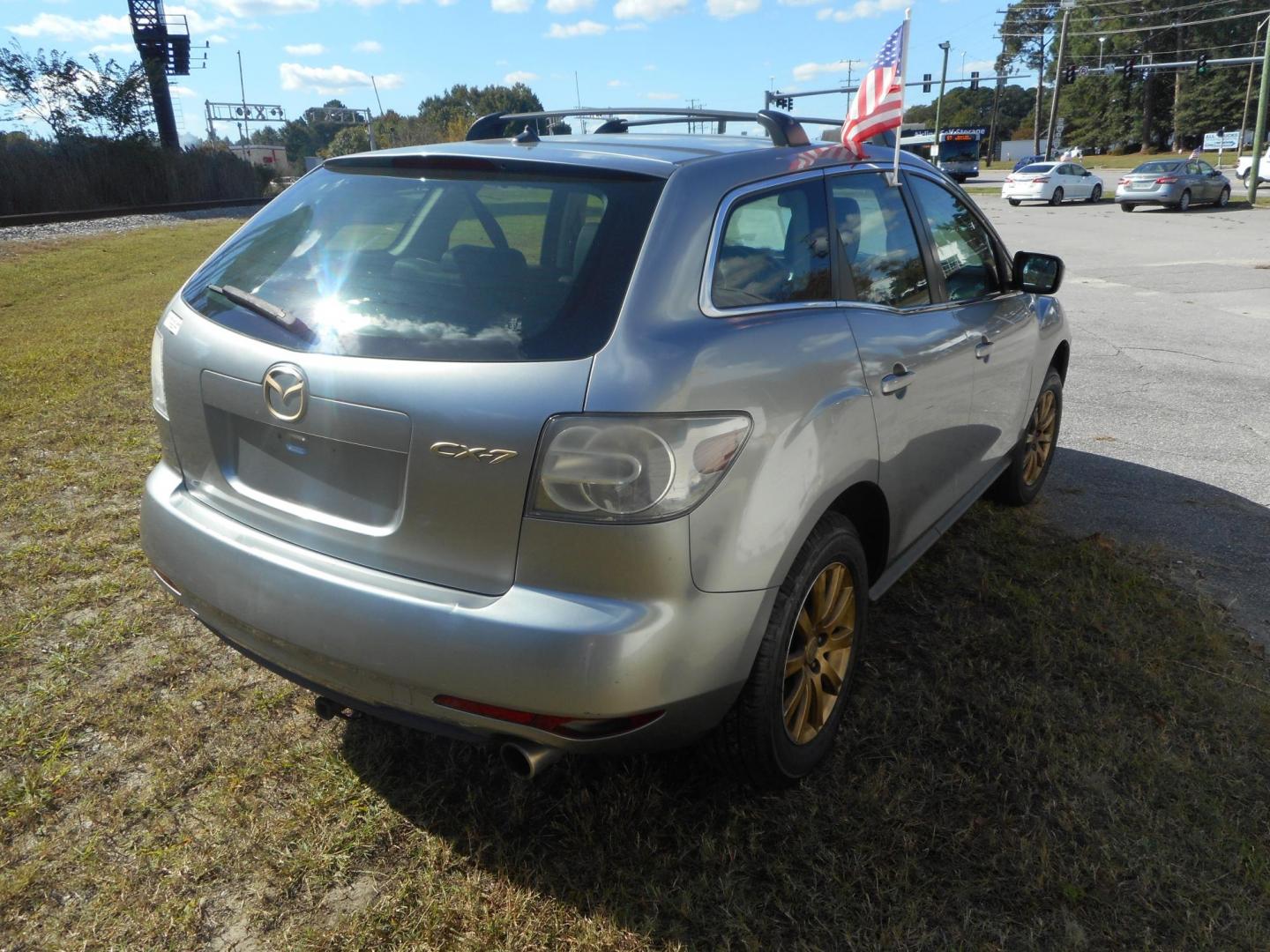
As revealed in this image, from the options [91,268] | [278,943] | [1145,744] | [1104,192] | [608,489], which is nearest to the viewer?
[608,489]

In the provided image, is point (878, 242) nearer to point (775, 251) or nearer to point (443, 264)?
point (775, 251)

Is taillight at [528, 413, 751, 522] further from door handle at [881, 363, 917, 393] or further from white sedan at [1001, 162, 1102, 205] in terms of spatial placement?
white sedan at [1001, 162, 1102, 205]

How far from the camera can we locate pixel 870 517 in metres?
2.99

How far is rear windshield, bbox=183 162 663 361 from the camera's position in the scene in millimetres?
2162

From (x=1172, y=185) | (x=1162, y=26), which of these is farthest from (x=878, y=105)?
(x=1162, y=26)

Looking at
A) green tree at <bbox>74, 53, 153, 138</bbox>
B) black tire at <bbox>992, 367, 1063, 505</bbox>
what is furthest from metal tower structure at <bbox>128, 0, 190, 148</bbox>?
black tire at <bbox>992, 367, 1063, 505</bbox>

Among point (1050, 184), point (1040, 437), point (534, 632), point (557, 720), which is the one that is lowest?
point (1050, 184)

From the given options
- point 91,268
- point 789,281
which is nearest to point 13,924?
point 789,281

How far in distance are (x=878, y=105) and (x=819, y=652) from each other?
196 cm

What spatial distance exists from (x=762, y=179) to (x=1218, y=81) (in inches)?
3769

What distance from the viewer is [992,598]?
153 inches

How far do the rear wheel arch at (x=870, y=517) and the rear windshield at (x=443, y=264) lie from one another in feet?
3.13

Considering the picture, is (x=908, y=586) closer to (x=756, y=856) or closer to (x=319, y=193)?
(x=756, y=856)

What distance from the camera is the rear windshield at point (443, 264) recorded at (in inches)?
85.1
